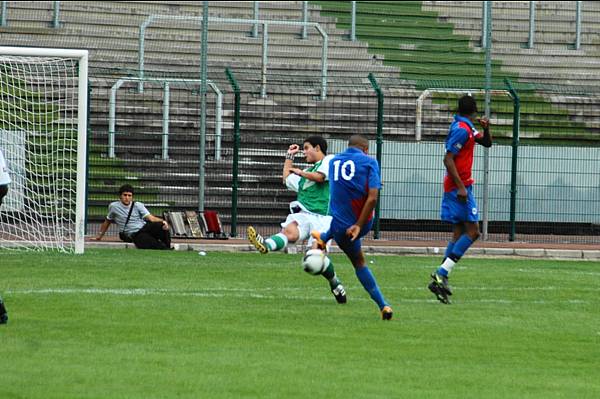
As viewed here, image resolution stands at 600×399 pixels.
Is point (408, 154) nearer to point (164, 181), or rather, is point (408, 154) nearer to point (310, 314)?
point (164, 181)

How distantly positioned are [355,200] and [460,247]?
242 cm

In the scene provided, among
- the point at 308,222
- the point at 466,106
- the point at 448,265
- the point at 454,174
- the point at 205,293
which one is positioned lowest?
the point at 205,293

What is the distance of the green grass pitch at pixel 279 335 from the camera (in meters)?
9.06

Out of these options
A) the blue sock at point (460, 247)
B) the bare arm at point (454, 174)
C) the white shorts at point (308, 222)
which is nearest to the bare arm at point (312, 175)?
the white shorts at point (308, 222)

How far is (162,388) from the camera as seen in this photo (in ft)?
28.7

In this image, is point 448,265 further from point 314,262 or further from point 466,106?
point 314,262

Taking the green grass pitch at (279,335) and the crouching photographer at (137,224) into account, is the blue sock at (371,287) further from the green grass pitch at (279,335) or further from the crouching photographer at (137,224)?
the crouching photographer at (137,224)

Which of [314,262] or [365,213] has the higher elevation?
[365,213]

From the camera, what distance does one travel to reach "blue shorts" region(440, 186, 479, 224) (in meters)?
14.6

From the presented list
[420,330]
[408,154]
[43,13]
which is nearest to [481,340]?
[420,330]

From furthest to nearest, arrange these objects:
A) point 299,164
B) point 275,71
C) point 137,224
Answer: point 275,71 < point 299,164 < point 137,224

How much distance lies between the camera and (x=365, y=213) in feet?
40.3

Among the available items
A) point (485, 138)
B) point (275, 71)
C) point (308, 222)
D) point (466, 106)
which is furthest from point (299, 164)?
point (466, 106)

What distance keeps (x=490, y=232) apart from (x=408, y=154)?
240 cm
